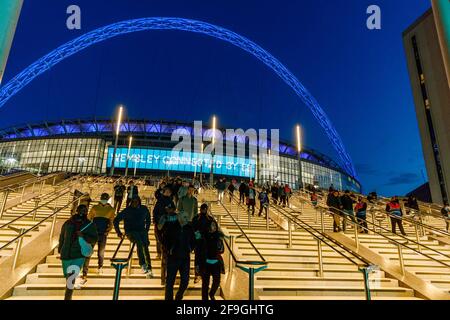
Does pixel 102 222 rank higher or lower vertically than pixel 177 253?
higher

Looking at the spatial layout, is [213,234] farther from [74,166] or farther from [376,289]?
[74,166]

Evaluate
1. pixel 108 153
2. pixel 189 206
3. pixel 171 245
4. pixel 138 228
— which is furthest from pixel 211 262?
pixel 108 153

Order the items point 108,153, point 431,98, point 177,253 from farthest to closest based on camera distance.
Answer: point 108,153 → point 431,98 → point 177,253

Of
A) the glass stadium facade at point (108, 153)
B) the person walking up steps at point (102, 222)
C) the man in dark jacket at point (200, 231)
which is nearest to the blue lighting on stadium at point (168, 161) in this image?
the glass stadium facade at point (108, 153)

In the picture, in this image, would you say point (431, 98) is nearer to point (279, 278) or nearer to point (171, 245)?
point (279, 278)

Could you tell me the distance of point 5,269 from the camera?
5367 millimetres

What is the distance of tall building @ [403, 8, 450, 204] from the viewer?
1689 inches

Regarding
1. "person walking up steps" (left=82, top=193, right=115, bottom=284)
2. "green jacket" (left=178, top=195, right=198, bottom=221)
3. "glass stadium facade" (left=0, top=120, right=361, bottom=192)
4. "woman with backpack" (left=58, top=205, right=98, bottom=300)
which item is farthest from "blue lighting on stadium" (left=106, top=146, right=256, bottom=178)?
"woman with backpack" (left=58, top=205, right=98, bottom=300)

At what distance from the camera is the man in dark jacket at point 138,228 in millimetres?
5941

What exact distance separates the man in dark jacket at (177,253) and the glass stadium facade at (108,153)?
53.8m

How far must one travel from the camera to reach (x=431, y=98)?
1820 inches

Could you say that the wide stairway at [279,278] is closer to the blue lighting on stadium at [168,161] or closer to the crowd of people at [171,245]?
the crowd of people at [171,245]

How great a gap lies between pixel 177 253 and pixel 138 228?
1.44 m
